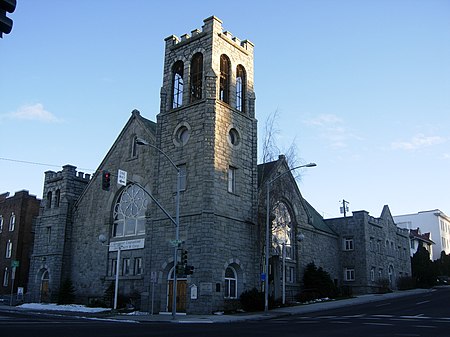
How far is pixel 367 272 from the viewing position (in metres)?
47.4

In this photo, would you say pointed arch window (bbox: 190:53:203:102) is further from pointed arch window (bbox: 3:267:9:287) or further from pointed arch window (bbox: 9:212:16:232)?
pointed arch window (bbox: 3:267:9:287)

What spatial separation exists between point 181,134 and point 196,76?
14.0 feet

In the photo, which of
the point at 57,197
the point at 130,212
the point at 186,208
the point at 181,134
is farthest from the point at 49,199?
the point at 186,208

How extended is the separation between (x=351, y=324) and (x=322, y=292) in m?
20.3

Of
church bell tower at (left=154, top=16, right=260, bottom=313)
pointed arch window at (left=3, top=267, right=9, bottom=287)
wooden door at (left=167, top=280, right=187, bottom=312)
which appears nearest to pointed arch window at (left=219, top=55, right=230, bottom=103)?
church bell tower at (left=154, top=16, right=260, bottom=313)

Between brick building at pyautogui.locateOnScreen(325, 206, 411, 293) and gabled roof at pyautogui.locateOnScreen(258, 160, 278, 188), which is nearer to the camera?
gabled roof at pyautogui.locateOnScreen(258, 160, 278, 188)

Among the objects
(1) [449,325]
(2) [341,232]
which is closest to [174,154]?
(1) [449,325]

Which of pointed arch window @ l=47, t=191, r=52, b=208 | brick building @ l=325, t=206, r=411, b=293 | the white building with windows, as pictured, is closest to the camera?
pointed arch window @ l=47, t=191, r=52, b=208

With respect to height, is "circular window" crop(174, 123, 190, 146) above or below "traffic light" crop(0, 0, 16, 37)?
above

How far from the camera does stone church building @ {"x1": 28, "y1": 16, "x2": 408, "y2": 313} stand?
30.7 meters

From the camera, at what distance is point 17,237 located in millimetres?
51312

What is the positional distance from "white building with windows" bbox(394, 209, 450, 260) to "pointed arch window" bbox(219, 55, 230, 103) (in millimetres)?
68030

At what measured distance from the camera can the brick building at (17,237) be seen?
50.7 meters

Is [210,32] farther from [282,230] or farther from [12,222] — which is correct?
[12,222]
